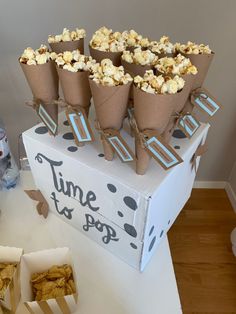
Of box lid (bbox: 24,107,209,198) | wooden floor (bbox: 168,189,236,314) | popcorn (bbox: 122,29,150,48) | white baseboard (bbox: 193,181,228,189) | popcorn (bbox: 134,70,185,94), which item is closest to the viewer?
popcorn (bbox: 134,70,185,94)

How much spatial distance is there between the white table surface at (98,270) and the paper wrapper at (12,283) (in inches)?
2.6

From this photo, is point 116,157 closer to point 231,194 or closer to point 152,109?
point 152,109

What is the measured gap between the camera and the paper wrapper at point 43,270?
1.81 feet

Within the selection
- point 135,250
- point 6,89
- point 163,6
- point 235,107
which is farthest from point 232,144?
point 6,89

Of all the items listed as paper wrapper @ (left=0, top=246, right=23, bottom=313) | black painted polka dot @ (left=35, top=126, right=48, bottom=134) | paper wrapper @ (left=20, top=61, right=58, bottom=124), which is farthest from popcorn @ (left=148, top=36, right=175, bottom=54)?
paper wrapper @ (left=0, top=246, right=23, bottom=313)

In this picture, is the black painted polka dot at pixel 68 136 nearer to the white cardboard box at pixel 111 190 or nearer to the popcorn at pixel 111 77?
the white cardboard box at pixel 111 190

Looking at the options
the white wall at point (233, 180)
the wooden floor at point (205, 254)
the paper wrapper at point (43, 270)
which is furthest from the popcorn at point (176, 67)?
the white wall at point (233, 180)

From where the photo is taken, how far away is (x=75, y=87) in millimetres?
572

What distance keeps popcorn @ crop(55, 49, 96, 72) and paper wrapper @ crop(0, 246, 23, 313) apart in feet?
1.42

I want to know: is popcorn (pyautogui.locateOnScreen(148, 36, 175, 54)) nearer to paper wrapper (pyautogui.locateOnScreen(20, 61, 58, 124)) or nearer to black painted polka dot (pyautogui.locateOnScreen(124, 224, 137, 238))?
paper wrapper (pyautogui.locateOnScreen(20, 61, 58, 124))

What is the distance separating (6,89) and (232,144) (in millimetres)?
1395

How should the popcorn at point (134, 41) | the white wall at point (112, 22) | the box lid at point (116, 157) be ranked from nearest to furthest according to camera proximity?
1. the box lid at point (116, 157)
2. the popcorn at point (134, 41)
3. the white wall at point (112, 22)

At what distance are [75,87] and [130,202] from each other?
0.93ft

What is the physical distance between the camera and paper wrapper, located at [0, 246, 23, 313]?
0.54m
